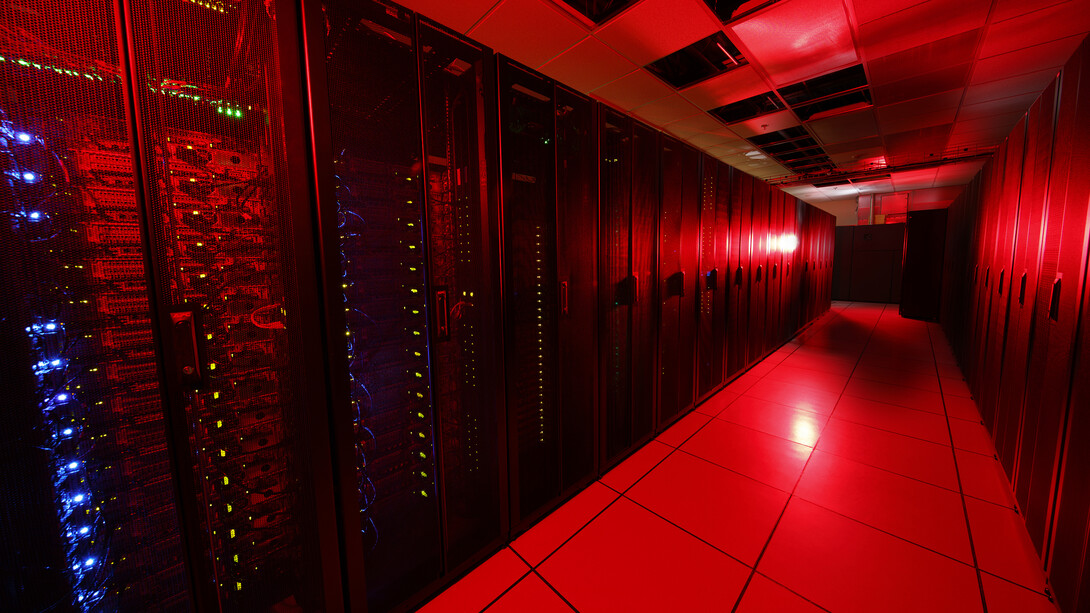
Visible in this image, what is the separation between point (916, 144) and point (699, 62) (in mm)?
4938

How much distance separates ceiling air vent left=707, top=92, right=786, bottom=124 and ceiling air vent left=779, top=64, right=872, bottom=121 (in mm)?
139

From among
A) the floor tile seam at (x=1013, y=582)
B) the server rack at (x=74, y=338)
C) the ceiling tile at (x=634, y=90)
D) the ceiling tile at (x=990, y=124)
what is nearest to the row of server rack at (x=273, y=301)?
the server rack at (x=74, y=338)

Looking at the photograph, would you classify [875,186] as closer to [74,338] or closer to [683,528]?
[683,528]

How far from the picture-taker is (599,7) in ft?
8.98

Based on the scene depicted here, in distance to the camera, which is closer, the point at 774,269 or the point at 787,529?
the point at 787,529

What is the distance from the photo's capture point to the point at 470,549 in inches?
55.9

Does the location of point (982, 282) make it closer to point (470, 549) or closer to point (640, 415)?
point (640, 415)

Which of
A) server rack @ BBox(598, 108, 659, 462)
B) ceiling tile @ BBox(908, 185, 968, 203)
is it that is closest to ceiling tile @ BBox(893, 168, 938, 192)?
ceiling tile @ BBox(908, 185, 968, 203)

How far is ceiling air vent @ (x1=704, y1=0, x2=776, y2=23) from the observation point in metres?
2.61

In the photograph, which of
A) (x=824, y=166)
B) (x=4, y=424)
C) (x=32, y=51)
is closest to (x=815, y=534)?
(x=4, y=424)

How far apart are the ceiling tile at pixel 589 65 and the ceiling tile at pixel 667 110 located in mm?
879

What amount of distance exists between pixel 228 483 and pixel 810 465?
2.65 m

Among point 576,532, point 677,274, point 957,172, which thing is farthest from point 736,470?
point 957,172

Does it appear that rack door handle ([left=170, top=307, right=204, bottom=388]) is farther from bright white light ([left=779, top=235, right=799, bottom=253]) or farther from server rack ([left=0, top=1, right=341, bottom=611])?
bright white light ([left=779, top=235, right=799, bottom=253])
